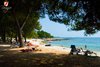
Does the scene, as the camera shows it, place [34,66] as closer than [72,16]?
Yes

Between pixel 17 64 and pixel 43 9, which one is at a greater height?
pixel 43 9

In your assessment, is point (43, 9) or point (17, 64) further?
point (43, 9)

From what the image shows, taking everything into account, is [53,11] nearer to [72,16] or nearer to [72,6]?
[72,16]

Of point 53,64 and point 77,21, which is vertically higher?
point 77,21

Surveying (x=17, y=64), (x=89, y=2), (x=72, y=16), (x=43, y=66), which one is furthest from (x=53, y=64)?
(x=72, y=16)

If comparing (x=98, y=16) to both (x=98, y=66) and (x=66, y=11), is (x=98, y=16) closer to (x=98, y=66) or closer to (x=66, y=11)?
(x=98, y=66)

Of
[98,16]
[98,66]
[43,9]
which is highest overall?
[43,9]

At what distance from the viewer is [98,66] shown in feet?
53.7

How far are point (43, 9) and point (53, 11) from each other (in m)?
4.76

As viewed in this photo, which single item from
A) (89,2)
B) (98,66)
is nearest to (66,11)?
(89,2)

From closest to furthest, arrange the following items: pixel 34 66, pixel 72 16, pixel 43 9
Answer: pixel 34 66 → pixel 72 16 → pixel 43 9

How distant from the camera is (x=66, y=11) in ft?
68.1

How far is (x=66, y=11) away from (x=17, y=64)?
6324 millimetres

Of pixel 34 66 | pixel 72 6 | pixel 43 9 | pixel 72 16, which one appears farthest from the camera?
pixel 43 9
